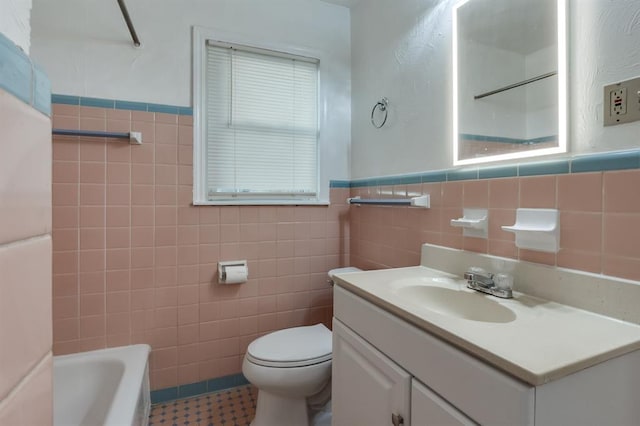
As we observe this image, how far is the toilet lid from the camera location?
1455 millimetres

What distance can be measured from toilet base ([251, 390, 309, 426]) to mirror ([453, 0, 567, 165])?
4.45 ft

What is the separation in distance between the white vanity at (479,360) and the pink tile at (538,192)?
0.21 metres

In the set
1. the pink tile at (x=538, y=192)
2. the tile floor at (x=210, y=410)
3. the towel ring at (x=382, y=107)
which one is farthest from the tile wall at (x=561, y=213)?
the tile floor at (x=210, y=410)

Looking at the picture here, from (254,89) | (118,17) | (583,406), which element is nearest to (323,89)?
(254,89)

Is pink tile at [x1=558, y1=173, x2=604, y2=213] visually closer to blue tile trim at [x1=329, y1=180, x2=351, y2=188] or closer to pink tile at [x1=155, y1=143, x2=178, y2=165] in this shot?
blue tile trim at [x1=329, y1=180, x2=351, y2=188]

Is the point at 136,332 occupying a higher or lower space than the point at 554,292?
lower

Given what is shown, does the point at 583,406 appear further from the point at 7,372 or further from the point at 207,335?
the point at 207,335

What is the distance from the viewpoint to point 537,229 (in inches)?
39.9

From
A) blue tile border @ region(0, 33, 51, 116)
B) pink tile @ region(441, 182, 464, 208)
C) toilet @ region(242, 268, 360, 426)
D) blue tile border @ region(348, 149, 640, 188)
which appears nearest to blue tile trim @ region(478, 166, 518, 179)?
blue tile border @ region(348, 149, 640, 188)

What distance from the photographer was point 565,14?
993mm

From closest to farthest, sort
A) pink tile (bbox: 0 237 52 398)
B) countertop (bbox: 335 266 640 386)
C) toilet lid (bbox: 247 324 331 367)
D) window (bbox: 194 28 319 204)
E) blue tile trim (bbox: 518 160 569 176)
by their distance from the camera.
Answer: pink tile (bbox: 0 237 52 398) < countertop (bbox: 335 266 640 386) < blue tile trim (bbox: 518 160 569 176) < toilet lid (bbox: 247 324 331 367) < window (bbox: 194 28 319 204)

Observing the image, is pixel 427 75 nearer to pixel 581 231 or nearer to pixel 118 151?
pixel 581 231

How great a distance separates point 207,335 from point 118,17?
5.90ft

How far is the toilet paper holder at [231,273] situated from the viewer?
6.00ft
